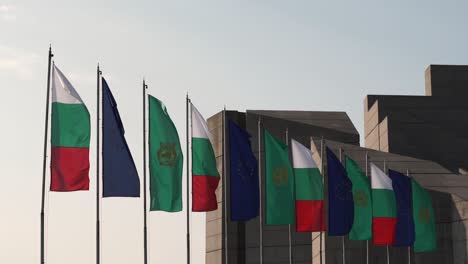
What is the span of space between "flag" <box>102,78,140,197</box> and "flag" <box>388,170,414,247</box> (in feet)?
49.8

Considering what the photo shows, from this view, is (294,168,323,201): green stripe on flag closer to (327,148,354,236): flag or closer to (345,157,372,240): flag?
(327,148,354,236): flag

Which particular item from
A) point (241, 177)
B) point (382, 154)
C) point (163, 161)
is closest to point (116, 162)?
point (163, 161)

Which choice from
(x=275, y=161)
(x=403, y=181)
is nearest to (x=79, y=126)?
(x=275, y=161)

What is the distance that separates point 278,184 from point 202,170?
4328mm

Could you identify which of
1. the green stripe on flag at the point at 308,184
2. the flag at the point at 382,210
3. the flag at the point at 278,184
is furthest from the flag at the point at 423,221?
the flag at the point at 278,184

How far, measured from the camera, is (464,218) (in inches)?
1827

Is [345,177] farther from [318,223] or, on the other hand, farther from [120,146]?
[120,146]

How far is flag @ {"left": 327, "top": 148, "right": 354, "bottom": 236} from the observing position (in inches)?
1612

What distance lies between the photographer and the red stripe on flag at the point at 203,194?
36.0 meters

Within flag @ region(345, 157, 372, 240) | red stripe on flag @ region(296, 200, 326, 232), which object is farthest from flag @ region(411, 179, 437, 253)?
red stripe on flag @ region(296, 200, 326, 232)

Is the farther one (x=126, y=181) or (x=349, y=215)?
(x=349, y=215)

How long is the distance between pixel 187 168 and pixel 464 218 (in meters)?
16.3

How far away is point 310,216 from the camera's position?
4009 cm

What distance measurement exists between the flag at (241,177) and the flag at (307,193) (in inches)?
98.7
